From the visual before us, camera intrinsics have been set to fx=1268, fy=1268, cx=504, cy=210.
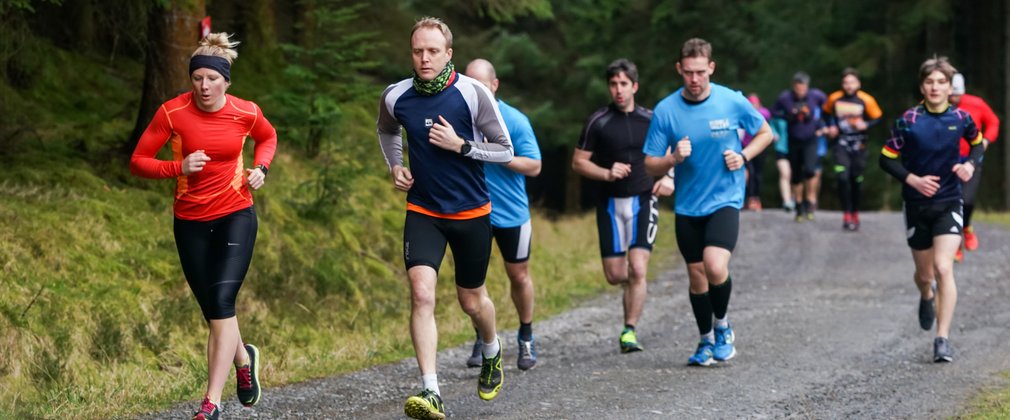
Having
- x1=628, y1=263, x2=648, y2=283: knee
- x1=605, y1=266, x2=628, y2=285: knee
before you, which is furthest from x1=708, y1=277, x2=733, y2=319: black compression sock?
x1=605, y1=266, x2=628, y2=285: knee

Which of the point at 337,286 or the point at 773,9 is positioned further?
the point at 773,9

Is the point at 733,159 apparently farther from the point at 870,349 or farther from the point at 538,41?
the point at 538,41

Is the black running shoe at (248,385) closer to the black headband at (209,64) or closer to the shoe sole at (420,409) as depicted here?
the shoe sole at (420,409)

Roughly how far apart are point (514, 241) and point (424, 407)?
9.05 feet

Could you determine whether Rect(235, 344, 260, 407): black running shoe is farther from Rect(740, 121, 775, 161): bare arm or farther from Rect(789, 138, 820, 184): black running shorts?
Rect(789, 138, 820, 184): black running shorts

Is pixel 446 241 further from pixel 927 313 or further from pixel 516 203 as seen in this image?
pixel 927 313

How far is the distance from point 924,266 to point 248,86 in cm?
916

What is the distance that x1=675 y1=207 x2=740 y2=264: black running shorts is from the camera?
360 inches

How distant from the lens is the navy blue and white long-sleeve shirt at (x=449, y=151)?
23.0ft

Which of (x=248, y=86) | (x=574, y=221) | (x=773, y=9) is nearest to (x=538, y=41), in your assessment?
(x=773, y=9)

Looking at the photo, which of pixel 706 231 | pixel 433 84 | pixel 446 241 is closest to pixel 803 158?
pixel 706 231

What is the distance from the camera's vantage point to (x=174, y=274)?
11156 mm

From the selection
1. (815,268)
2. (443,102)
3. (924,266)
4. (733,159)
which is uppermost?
(443,102)

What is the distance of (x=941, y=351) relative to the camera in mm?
9586
